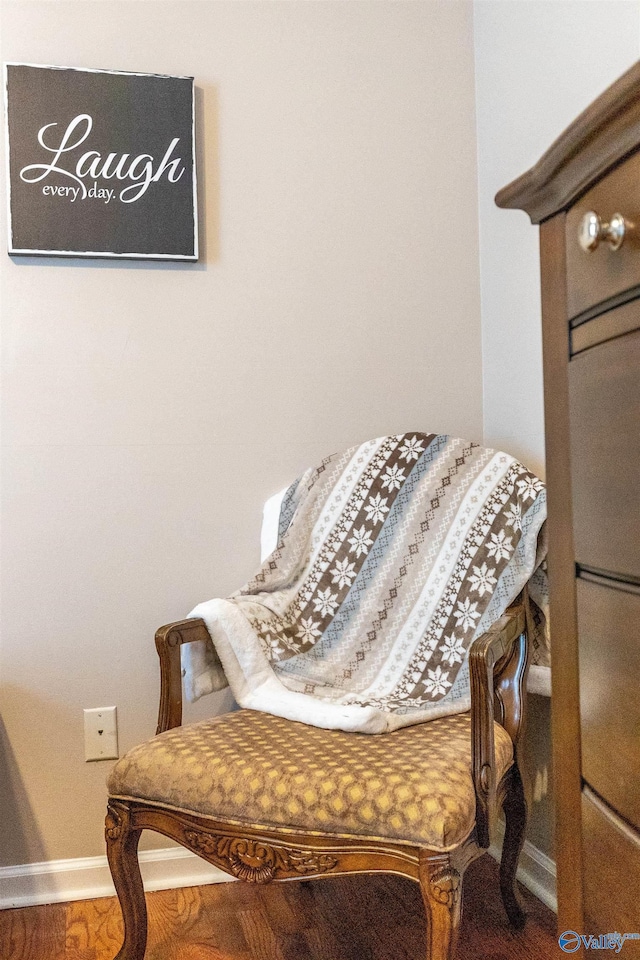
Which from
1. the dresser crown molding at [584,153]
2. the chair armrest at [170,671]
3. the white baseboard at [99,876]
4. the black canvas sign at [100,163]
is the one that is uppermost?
the black canvas sign at [100,163]

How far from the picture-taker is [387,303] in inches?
76.2

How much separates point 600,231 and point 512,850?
50.9 inches

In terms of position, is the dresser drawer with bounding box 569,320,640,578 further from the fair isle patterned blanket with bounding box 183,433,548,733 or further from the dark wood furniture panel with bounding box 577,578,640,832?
the fair isle patterned blanket with bounding box 183,433,548,733

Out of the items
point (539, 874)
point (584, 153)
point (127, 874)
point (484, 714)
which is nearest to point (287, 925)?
point (127, 874)

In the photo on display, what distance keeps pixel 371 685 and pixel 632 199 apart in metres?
1.16

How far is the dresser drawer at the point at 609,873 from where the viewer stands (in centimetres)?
62

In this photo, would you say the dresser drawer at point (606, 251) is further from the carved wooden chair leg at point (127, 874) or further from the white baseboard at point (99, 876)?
the white baseboard at point (99, 876)

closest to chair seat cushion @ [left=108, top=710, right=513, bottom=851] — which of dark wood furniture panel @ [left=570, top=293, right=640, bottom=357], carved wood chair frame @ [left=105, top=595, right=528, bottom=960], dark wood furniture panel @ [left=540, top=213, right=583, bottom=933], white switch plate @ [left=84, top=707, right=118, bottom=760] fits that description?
carved wood chair frame @ [left=105, top=595, right=528, bottom=960]

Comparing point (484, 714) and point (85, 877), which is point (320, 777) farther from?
point (85, 877)

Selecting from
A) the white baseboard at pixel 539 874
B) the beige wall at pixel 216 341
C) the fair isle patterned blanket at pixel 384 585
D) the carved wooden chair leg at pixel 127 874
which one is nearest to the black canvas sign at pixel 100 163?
the beige wall at pixel 216 341

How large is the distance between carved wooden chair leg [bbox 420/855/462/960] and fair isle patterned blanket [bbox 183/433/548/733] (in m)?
0.33

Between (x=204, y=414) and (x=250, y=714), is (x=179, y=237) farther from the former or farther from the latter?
(x=250, y=714)

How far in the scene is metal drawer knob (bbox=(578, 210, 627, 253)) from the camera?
0.58 meters

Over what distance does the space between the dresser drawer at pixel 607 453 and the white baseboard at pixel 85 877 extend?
1421mm
